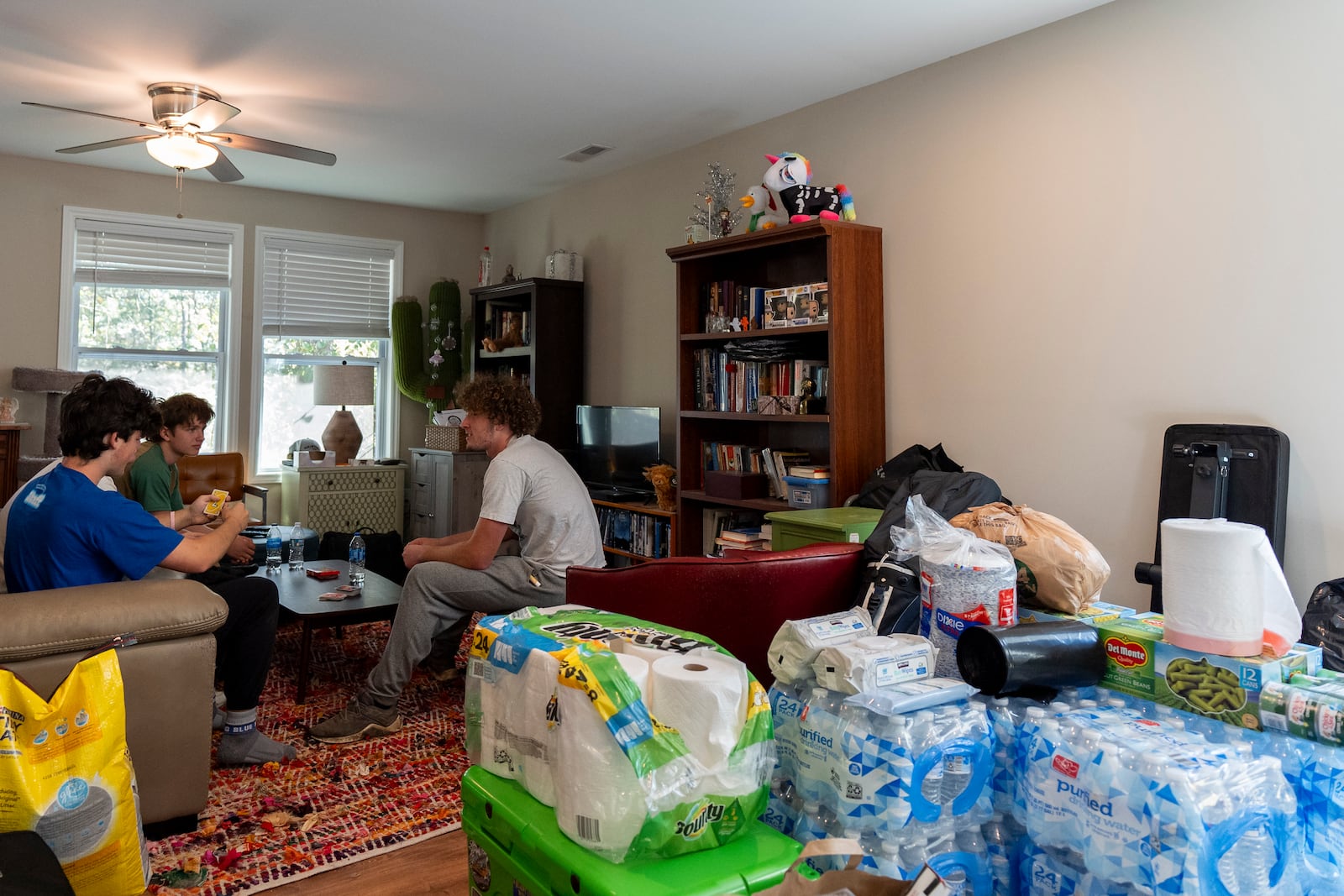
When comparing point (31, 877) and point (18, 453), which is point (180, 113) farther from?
point (31, 877)

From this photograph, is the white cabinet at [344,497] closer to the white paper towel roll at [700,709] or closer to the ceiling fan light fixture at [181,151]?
the ceiling fan light fixture at [181,151]

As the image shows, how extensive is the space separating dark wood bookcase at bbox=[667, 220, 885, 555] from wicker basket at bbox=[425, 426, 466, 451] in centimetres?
206

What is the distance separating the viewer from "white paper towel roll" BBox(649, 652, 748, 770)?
3.87ft

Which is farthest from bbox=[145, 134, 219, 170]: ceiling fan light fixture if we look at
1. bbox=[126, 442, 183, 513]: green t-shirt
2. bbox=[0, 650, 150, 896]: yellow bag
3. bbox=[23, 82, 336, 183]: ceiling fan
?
bbox=[0, 650, 150, 896]: yellow bag

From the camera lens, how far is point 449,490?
5.87m

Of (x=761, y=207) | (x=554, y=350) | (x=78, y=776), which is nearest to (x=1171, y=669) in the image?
(x=78, y=776)

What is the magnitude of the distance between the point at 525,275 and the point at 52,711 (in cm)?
488

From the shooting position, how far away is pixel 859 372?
3785 millimetres

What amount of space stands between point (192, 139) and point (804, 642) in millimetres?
3903

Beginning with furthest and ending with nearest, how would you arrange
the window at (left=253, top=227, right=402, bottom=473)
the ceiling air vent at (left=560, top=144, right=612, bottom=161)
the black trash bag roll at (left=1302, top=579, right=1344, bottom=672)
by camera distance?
the window at (left=253, top=227, right=402, bottom=473)
the ceiling air vent at (left=560, top=144, right=612, bottom=161)
the black trash bag roll at (left=1302, top=579, right=1344, bottom=672)

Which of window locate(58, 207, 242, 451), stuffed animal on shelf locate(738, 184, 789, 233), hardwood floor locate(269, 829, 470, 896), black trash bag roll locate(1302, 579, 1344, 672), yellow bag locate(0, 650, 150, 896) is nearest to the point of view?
yellow bag locate(0, 650, 150, 896)

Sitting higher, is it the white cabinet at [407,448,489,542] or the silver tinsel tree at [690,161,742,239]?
the silver tinsel tree at [690,161,742,239]

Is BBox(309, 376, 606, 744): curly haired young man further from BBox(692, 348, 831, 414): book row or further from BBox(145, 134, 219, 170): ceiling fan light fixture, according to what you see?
BBox(145, 134, 219, 170): ceiling fan light fixture

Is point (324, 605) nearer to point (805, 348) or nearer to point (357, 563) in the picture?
point (357, 563)
